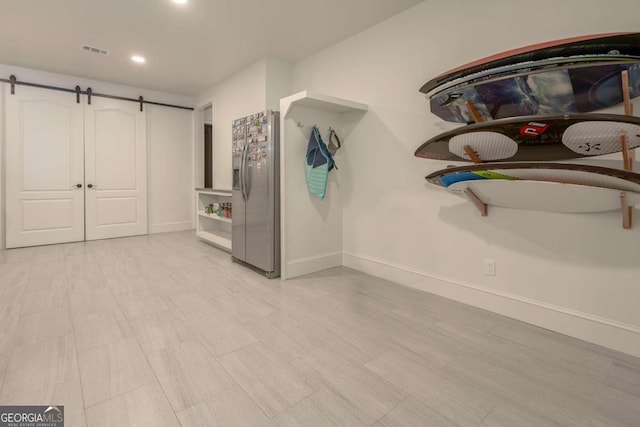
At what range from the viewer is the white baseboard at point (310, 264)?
10.4ft

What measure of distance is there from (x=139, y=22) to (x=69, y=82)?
105 inches

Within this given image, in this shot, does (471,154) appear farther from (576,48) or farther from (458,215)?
(576,48)

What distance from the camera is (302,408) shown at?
4.41ft

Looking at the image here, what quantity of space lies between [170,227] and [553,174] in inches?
236

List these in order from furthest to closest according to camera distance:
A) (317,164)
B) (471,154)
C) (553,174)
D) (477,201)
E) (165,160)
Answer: (165,160) → (317,164) → (477,201) → (471,154) → (553,174)

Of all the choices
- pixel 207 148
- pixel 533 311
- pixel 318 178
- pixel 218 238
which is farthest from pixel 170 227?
pixel 533 311

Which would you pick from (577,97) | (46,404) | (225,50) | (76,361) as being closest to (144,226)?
(225,50)

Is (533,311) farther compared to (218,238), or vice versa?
(218,238)

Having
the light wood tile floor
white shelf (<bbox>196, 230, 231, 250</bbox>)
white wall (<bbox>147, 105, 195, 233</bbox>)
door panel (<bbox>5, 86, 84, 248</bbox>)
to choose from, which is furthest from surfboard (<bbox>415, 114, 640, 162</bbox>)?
door panel (<bbox>5, 86, 84, 248</bbox>)

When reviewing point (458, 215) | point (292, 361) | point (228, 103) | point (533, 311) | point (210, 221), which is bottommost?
point (292, 361)

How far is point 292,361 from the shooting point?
1.70 meters

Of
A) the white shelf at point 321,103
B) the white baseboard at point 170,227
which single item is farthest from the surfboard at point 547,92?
the white baseboard at point 170,227

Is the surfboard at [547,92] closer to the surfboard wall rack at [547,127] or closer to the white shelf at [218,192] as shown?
the surfboard wall rack at [547,127]

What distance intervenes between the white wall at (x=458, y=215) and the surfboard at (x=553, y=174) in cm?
44
